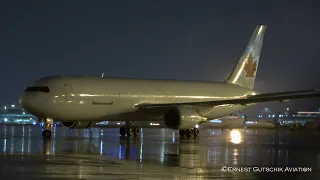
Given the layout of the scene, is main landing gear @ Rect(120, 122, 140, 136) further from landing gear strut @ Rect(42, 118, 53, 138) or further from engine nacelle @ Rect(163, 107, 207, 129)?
landing gear strut @ Rect(42, 118, 53, 138)

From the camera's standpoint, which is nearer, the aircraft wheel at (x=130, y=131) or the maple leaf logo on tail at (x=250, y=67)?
the aircraft wheel at (x=130, y=131)

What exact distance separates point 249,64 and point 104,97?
14.6 metres

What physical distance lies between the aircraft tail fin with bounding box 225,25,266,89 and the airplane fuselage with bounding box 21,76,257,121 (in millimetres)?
4570

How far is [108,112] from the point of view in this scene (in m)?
31.6

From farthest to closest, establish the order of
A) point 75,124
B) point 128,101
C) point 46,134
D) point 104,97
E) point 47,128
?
point 75,124
point 128,101
point 104,97
point 47,128
point 46,134

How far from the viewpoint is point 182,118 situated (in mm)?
Answer: 30828

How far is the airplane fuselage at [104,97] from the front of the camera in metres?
29.7

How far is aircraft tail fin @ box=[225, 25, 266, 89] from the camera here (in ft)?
135

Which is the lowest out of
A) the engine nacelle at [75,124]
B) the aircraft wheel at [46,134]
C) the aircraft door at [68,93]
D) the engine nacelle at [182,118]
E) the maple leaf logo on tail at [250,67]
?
the aircraft wheel at [46,134]

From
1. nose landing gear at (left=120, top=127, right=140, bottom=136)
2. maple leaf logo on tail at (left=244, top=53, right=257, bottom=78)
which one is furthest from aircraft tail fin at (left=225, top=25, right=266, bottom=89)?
nose landing gear at (left=120, top=127, right=140, bottom=136)

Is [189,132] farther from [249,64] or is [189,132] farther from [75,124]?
[249,64]

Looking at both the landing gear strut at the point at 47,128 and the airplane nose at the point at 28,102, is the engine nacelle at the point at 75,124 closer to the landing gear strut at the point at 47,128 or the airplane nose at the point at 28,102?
the landing gear strut at the point at 47,128

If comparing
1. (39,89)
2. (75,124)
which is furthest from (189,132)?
(39,89)

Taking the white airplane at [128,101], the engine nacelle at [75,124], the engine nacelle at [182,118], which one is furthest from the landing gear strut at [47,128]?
the engine nacelle at [182,118]
